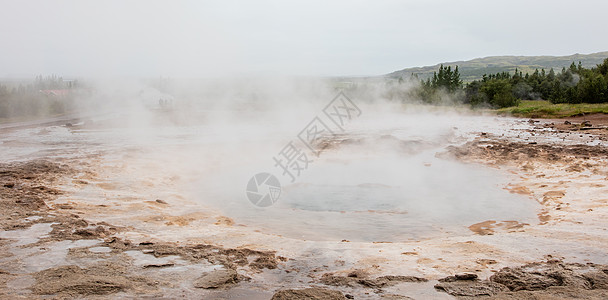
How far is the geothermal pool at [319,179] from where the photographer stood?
23.1ft

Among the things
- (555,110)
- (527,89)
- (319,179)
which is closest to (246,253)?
(319,179)

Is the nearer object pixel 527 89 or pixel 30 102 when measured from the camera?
pixel 30 102

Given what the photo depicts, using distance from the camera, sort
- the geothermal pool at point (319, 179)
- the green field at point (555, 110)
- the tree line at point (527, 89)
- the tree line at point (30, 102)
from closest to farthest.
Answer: the geothermal pool at point (319, 179), the green field at point (555, 110), the tree line at point (30, 102), the tree line at point (527, 89)

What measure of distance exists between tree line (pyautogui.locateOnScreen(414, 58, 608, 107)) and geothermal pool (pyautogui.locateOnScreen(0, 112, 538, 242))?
47.4 ft

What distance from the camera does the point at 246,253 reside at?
518 centimetres

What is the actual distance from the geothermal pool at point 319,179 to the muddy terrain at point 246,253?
0.37 metres

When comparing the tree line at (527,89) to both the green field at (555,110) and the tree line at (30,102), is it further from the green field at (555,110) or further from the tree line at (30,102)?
the tree line at (30,102)

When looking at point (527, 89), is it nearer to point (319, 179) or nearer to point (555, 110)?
point (555, 110)

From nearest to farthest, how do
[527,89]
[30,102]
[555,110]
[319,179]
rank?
[319,179], [555,110], [30,102], [527,89]

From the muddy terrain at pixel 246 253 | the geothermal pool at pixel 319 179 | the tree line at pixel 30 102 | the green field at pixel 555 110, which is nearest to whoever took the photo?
the muddy terrain at pixel 246 253

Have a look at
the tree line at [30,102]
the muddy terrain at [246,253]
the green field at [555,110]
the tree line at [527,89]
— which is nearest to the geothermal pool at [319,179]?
the muddy terrain at [246,253]

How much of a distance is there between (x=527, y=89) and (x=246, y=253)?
39.3 m

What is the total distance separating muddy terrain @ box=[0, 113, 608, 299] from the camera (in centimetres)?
401

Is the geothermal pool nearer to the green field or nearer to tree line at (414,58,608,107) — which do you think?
the green field
